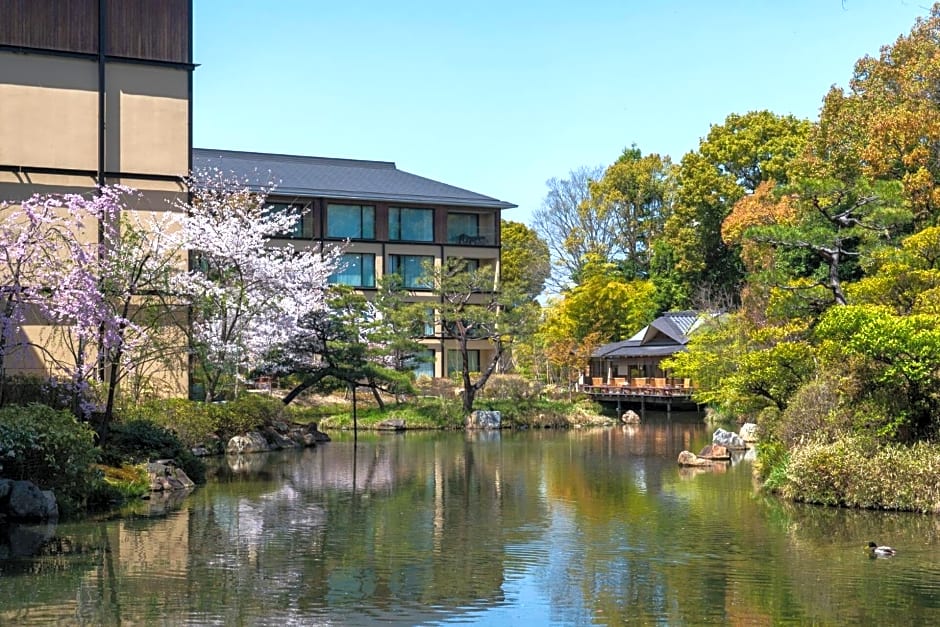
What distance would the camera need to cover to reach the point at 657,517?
A: 712 inches

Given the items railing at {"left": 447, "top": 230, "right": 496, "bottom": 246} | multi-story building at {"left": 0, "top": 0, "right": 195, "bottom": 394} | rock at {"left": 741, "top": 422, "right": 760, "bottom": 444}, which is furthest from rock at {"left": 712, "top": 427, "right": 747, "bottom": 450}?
railing at {"left": 447, "top": 230, "right": 496, "bottom": 246}

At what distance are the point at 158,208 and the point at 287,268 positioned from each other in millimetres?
7644

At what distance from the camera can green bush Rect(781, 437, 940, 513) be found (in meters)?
17.6

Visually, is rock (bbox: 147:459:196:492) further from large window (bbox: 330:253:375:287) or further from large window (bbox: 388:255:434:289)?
large window (bbox: 388:255:434:289)

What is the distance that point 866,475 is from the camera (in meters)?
18.1

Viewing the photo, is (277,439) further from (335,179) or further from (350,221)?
(335,179)

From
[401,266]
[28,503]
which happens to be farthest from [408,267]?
[28,503]

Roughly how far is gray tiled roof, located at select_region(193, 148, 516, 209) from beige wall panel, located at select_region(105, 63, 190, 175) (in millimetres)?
22514

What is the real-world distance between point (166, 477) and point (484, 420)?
2146 cm

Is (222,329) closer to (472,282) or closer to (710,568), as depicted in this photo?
(472,282)

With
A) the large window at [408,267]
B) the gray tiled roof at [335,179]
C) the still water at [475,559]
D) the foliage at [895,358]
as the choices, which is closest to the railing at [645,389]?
the large window at [408,267]

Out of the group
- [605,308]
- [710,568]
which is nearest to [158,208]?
[710,568]

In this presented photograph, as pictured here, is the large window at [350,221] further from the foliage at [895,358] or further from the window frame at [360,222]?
the foliage at [895,358]

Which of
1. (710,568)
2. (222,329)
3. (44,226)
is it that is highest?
(44,226)
